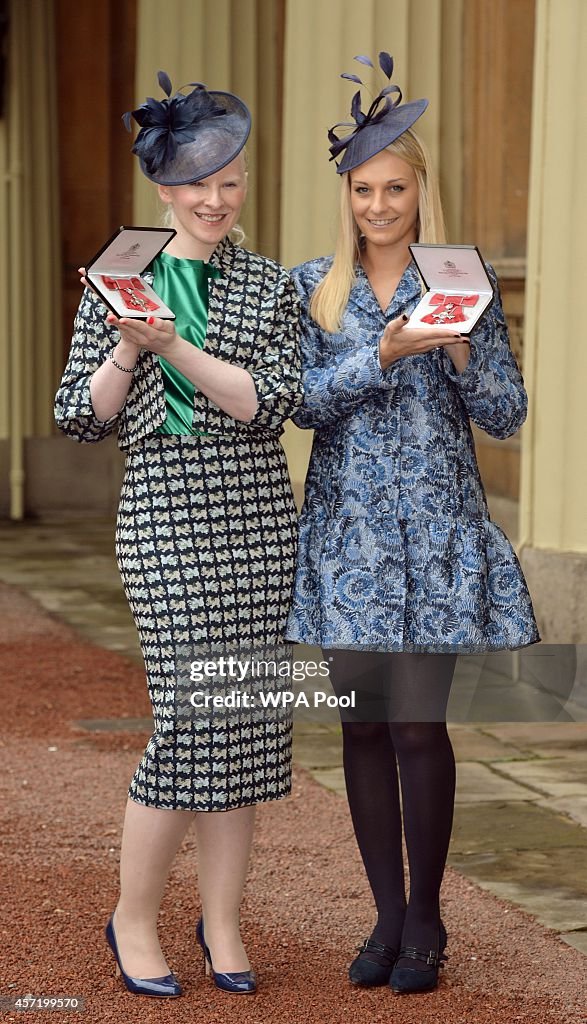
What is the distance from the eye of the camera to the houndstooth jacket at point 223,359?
3.42 metres

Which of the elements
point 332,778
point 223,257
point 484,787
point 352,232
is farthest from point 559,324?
point 223,257

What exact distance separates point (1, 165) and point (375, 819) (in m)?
11.6

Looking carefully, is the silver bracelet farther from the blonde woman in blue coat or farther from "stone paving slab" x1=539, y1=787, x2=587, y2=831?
"stone paving slab" x1=539, y1=787, x2=587, y2=831

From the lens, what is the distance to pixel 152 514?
11.2ft

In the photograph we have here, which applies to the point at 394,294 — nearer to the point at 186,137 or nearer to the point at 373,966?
the point at 186,137

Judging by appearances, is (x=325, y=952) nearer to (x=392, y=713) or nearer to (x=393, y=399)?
(x=392, y=713)

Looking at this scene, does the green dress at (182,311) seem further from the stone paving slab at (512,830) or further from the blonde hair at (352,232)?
the stone paving slab at (512,830)

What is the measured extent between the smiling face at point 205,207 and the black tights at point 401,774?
3.10 ft

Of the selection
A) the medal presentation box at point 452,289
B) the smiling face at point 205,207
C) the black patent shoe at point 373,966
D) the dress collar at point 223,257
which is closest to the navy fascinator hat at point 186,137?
the smiling face at point 205,207

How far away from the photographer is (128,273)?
323 cm

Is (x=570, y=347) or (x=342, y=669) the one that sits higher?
(x=570, y=347)

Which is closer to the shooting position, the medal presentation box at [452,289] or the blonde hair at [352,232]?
the medal presentation box at [452,289]

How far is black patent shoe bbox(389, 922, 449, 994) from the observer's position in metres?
3.50

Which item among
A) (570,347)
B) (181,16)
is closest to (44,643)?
(570,347)
